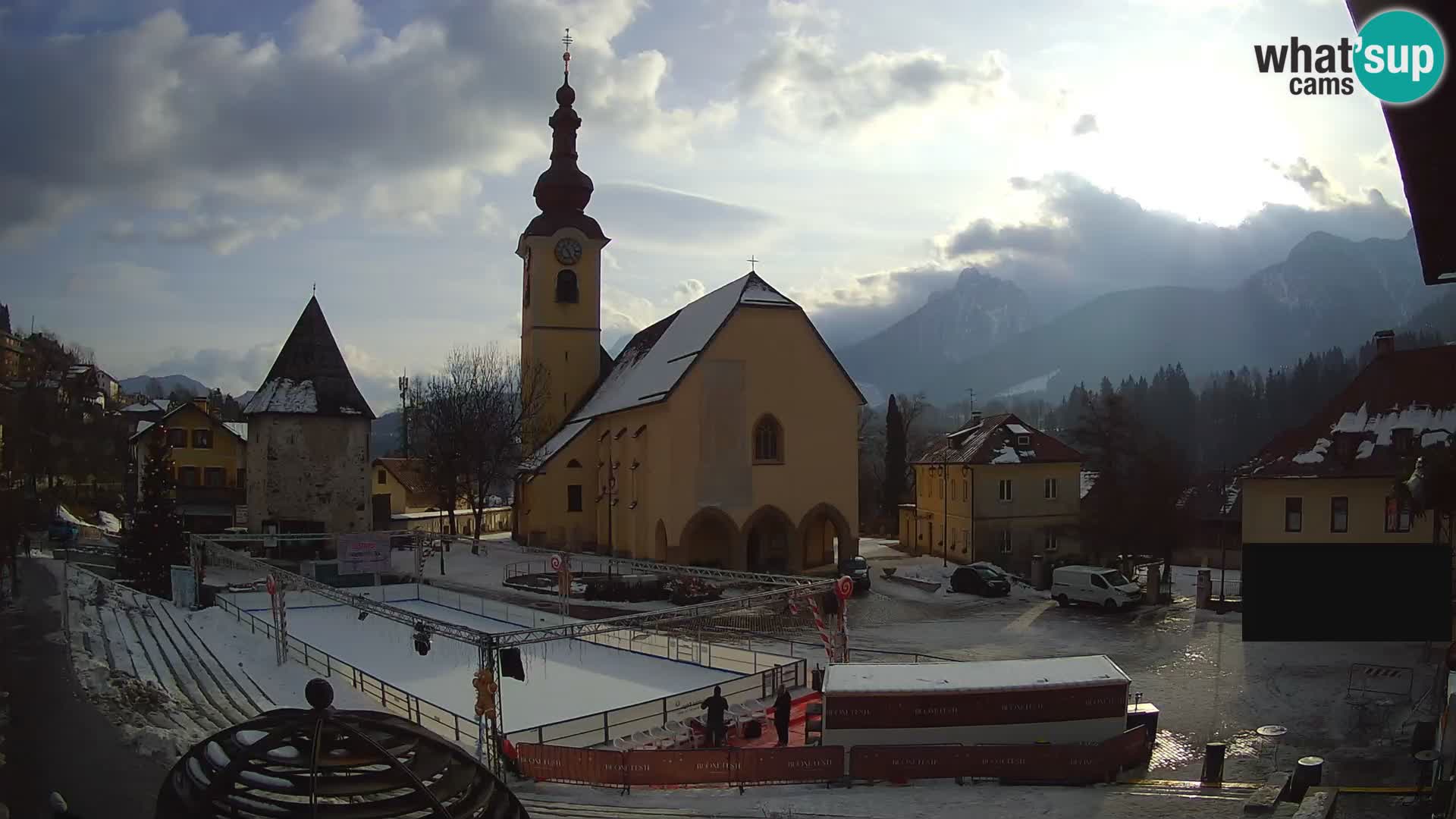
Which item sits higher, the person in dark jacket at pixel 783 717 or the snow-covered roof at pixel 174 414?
the snow-covered roof at pixel 174 414

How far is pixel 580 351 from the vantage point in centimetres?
5391

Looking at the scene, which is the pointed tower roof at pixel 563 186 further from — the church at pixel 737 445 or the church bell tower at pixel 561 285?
the church at pixel 737 445

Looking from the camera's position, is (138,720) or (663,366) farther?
(663,366)

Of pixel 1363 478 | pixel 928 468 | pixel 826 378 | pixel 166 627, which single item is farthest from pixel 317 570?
pixel 1363 478

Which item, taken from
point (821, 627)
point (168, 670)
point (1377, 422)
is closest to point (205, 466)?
point (168, 670)

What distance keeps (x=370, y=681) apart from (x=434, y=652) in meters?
4.93

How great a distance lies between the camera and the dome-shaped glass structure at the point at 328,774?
154 inches

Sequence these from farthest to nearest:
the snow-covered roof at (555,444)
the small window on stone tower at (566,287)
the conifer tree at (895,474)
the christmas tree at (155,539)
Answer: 1. the conifer tree at (895,474)
2. the small window on stone tower at (566,287)
3. the snow-covered roof at (555,444)
4. the christmas tree at (155,539)

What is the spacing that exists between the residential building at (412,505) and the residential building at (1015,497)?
30.3 m

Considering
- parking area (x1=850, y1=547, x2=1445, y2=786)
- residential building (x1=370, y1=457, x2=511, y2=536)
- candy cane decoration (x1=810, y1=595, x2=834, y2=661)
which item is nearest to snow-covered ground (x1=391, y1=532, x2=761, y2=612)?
parking area (x1=850, y1=547, x2=1445, y2=786)

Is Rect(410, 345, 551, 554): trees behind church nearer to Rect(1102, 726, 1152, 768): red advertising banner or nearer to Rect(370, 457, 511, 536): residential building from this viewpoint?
Rect(370, 457, 511, 536): residential building

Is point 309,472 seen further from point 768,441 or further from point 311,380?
point 768,441

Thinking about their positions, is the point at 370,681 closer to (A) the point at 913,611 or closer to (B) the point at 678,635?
(B) the point at 678,635

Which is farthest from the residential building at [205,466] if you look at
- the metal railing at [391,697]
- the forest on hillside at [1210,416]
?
the forest on hillside at [1210,416]
